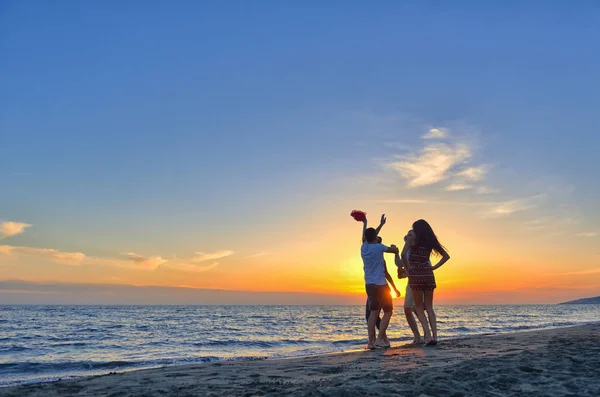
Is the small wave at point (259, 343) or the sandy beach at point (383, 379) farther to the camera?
the small wave at point (259, 343)

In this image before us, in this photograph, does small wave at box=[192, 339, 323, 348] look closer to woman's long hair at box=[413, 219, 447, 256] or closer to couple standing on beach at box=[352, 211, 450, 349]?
couple standing on beach at box=[352, 211, 450, 349]

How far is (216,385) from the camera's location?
524cm

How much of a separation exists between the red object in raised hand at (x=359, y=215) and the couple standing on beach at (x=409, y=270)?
18 cm

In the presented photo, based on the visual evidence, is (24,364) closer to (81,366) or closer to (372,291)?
(81,366)

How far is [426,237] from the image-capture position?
8469 millimetres

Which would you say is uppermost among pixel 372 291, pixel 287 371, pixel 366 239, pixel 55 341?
pixel 366 239

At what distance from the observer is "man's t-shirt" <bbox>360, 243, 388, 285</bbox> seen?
27.2ft

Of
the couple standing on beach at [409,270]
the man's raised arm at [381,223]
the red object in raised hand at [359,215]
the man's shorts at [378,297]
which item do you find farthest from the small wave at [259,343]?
the man's raised arm at [381,223]

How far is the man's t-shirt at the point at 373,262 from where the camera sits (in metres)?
8.30

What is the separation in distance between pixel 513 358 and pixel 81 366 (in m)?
10.5

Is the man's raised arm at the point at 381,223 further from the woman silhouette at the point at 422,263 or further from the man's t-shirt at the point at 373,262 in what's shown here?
the woman silhouette at the point at 422,263

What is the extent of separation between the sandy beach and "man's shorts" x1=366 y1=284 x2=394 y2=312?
1222 mm

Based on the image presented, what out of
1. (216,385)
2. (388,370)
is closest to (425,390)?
(388,370)

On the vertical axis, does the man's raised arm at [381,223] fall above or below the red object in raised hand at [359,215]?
below
